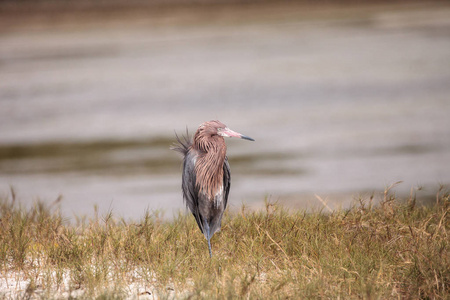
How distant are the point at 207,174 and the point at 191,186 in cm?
25

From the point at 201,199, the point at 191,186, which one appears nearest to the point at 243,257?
the point at 201,199

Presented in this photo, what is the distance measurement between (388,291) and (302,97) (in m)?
14.3

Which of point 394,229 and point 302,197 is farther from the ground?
point 394,229

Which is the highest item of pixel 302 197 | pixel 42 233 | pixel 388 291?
pixel 42 233

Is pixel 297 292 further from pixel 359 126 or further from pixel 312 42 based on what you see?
pixel 312 42

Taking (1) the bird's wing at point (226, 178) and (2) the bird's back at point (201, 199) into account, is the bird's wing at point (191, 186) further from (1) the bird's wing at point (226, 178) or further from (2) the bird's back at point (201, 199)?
(1) the bird's wing at point (226, 178)

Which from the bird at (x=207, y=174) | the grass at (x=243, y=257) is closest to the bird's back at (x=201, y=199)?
the bird at (x=207, y=174)

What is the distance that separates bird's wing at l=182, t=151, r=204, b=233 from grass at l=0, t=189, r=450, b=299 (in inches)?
7.3

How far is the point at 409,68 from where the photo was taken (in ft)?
69.7

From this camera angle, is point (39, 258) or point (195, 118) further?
point (195, 118)

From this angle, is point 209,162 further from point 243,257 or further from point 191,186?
point 243,257

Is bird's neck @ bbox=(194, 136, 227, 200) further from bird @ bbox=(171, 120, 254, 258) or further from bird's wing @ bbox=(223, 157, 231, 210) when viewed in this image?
bird's wing @ bbox=(223, 157, 231, 210)

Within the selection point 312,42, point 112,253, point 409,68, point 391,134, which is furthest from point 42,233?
point 312,42

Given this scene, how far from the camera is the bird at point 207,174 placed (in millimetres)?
4711
